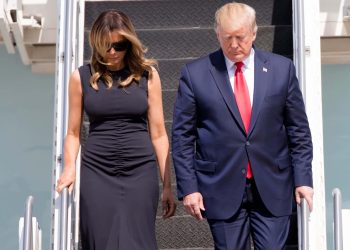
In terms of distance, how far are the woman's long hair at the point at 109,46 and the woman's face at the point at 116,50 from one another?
0.05ft

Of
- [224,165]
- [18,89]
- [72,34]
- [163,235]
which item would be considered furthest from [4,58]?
[224,165]

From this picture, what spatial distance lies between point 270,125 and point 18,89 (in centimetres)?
359

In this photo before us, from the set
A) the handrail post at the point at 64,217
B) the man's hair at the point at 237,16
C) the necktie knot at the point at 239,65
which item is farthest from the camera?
the handrail post at the point at 64,217

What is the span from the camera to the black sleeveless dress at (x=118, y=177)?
5109 millimetres

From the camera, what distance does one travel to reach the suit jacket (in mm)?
4906

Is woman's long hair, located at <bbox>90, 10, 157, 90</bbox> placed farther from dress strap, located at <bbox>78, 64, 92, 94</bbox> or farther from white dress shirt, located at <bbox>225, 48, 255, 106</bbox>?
white dress shirt, located at <bbox>225, 48, 255, 106</bbox>

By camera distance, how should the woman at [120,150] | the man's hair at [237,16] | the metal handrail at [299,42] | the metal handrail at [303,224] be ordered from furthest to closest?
the metal handrail at [299,42] → the metal handrail at [303,224] → the woman at [120,150] → the man's hair at [237,16]

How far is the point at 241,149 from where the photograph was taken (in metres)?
4.92

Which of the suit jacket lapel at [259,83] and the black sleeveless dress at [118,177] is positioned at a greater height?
the suit jacket lapel at [259,83]

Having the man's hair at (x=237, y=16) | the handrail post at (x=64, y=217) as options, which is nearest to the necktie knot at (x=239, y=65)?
the man's hair at (x=237, y=16)

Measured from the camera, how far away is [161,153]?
520 cm

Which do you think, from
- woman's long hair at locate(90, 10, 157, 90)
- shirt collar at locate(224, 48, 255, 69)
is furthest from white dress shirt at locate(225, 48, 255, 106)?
woman's long hair at locate(90, 10, 157, 90)

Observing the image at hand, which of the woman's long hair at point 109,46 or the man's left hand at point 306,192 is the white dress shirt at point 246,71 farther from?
the man's left hand at point 306,192

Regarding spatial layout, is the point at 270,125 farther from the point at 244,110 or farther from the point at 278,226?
the point at 278,226
